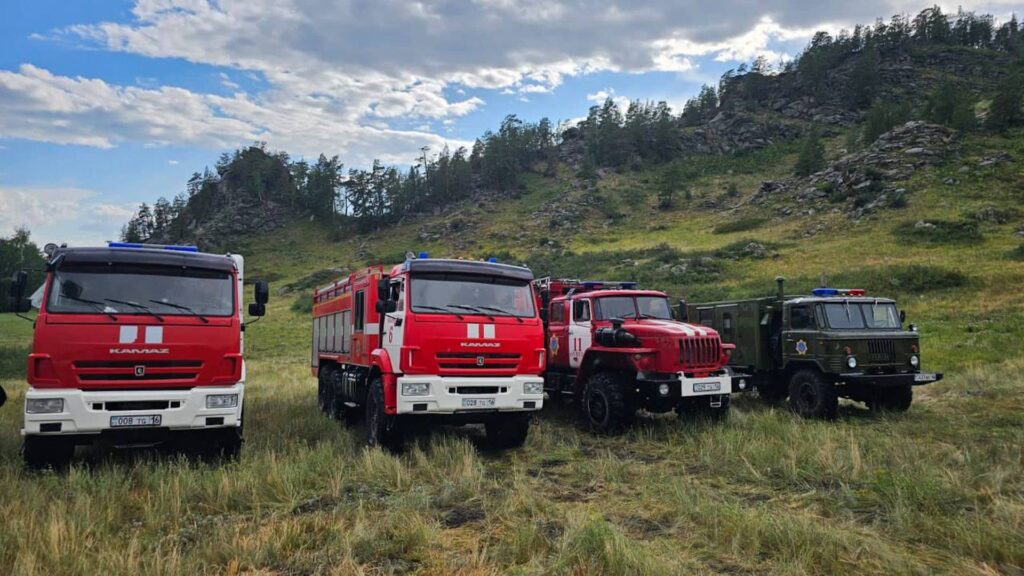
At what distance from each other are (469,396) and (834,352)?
728 cm

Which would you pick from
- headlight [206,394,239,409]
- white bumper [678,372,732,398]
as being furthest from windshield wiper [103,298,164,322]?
white bumper [678,372,732,398]

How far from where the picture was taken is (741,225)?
179 ft

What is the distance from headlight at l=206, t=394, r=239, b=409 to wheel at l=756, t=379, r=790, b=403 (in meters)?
10.9

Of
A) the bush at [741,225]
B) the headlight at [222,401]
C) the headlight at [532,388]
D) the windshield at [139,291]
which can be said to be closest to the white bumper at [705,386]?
the headlight at [532,388]

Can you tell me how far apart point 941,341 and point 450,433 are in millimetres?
17252

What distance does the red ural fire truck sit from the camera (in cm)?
1005

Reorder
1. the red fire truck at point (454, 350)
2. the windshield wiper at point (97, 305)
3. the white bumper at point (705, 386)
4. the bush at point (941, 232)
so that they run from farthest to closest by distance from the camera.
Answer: the bush at point (941, 232) < the white bumper at point (705, 386) < the red fire truck at point (454, 350) < the windshield wiper at point (97, 305)

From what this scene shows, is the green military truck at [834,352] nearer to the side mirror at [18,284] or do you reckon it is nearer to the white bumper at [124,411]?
the white bumper at [124,411]

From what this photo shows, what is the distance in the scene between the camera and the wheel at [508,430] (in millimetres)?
9039

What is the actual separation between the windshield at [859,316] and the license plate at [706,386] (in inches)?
129

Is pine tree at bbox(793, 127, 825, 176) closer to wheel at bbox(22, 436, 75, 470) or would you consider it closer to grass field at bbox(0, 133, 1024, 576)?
grass field at bbox(0, 133, 1024, 576)

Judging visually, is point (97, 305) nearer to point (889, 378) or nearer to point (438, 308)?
point (438, 308)

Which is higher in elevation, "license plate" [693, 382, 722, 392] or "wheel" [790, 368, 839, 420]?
"license plate" [693, 382, 722, 392]

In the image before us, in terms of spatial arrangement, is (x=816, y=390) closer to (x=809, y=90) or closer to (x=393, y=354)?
(x=393, y=354)
